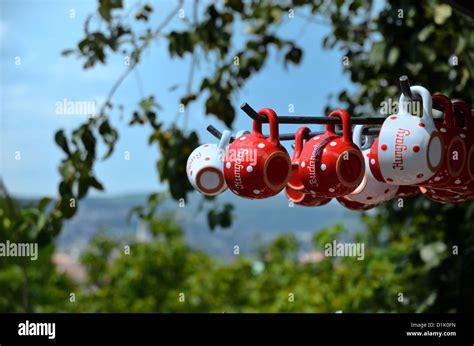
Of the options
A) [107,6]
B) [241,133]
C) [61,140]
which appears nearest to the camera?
[241,133]

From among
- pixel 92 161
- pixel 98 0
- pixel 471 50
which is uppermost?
pixel 98 0

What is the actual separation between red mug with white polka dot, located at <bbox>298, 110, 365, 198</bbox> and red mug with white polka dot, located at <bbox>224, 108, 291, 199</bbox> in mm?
29

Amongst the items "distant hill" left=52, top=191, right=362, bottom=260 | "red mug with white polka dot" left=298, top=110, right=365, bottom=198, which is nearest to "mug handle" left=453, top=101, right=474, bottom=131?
"red mug with white polka dot" left=298, top=110, right=365, bottom=198

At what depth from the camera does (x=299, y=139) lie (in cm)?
120

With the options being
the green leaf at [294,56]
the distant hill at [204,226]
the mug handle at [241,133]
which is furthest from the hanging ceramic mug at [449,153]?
the distant hill at [204,226]

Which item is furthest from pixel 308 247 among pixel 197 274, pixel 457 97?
pixel 457 97

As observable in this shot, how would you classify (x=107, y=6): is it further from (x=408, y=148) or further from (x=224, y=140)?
(x=408, y=148)

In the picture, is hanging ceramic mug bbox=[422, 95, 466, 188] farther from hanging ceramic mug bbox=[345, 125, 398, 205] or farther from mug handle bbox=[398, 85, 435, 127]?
hanging ceramic mug bbox=[345, 125, 398, 205]

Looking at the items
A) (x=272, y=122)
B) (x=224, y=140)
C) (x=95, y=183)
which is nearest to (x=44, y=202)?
(x=95, y=183)

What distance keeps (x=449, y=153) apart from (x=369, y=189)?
0.56 feet

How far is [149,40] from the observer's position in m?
2.86
